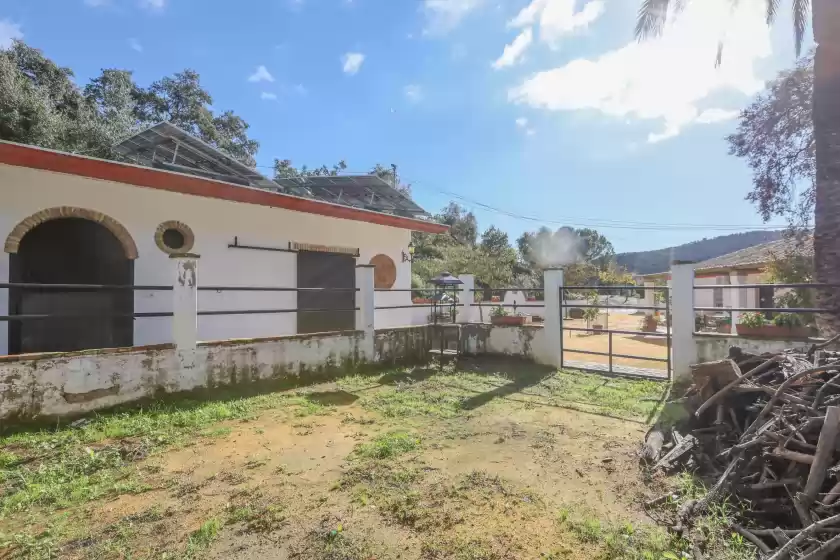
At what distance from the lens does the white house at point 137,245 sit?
5648 mm

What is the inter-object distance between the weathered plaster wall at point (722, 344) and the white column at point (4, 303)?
9.68m

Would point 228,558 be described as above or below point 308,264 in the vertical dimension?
below

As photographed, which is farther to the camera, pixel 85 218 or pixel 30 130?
pixel 30 130

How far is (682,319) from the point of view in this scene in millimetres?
6324

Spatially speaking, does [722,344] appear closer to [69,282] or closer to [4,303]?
[69,282]

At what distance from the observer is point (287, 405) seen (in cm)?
531

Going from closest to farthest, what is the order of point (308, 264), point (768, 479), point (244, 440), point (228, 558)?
1. point (228, 558)
2. point (768, 479)
3. point (244, 440)
4. point (308, 264)

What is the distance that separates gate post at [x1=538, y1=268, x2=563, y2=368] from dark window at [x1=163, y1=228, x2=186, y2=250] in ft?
21.0

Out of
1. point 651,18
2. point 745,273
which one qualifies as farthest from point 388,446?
point 745,273

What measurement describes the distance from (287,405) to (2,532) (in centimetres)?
293

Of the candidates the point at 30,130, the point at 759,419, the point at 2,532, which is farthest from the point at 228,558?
the point at 30,130

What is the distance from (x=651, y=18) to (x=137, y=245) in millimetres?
9237

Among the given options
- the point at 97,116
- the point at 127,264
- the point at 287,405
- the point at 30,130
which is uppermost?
the point at 97,116

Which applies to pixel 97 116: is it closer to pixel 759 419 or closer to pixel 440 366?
pixel 440 366
